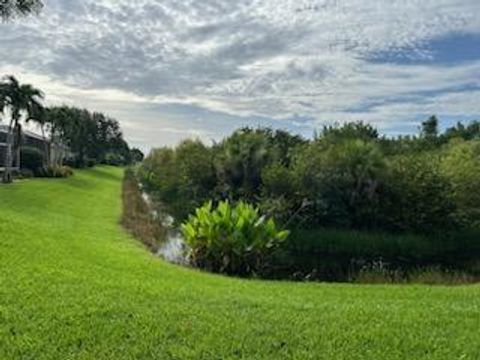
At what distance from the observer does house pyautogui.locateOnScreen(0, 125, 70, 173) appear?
60800 millimetres

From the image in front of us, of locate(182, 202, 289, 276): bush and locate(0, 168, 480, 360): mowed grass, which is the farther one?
locate(182, 202, 289, 276): bush

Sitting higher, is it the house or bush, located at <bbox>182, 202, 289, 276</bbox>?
the house

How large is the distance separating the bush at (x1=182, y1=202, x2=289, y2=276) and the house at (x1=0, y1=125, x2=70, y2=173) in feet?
141

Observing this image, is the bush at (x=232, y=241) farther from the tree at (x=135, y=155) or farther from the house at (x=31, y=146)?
the tree at (x=135, y=155)

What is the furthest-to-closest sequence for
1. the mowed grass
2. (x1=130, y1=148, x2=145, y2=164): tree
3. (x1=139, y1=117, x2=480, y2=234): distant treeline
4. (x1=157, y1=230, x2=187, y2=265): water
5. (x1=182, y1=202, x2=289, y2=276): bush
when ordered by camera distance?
(x1=130, y1=148, x2=145, y2=164): tree, (x1=139, y1=117, x2=480, y2=234): distant treeline, (x1=157, y1=230, x2=187, y2=265): water, (x1=182, y1=202, x2=289, y2=276): bush, the mowed grass

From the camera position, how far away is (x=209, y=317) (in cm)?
848

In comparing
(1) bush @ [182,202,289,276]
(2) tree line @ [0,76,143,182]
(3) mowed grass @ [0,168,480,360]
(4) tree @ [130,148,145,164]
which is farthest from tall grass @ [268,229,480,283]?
(4) tree @ [130,148,145,164]

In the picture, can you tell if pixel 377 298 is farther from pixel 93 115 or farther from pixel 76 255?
pixel 93 115

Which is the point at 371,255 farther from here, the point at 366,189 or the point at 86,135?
the point at 86,135

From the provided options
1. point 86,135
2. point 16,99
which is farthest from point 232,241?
point 86,135

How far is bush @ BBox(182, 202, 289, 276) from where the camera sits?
1828 centimetres

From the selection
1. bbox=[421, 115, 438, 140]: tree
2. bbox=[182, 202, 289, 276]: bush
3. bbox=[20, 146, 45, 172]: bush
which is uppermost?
bbox=[421, 115, 438, 140]: tree

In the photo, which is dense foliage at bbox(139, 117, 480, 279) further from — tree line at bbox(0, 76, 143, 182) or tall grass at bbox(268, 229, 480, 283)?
tree line at bbox(0, 76, 143, 182)

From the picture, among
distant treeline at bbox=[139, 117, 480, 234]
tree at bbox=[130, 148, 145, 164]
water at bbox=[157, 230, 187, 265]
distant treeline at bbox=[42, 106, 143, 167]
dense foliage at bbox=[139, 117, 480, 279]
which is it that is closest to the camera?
water at bbox=[157, 230, 187, 265]
